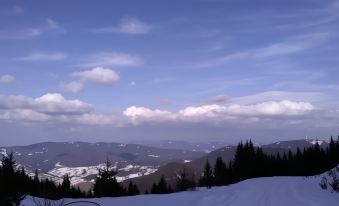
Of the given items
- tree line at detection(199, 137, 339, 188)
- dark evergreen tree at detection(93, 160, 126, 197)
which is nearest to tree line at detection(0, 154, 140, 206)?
dark evergreen tree at detection(93, 160, 126, 197)

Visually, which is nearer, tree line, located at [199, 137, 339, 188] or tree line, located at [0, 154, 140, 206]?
tree line, located at [0, 154, 140, 206]

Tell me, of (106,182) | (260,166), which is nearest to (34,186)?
(106,182)

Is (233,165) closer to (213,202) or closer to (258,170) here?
(258,170)

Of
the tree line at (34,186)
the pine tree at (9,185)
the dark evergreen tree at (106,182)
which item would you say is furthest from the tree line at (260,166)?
the pine tree at (9,185)

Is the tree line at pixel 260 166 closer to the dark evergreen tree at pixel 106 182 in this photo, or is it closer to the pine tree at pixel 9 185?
the dark evergreen tree at pixel 106 182

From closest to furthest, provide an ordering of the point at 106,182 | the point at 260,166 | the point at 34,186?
the point at 106,182, the point at 34,186, the point at 260,166

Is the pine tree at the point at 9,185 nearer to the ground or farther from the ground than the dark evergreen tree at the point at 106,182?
farther from the ground

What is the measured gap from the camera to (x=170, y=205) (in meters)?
24.0

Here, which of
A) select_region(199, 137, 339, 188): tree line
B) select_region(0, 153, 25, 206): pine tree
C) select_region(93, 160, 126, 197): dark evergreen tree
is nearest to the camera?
select_region(0, 153, 25, 206): pine tree

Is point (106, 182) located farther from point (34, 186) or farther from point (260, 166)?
point (260, 166)

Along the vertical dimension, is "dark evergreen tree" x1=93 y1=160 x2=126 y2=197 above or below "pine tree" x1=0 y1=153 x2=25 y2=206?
below

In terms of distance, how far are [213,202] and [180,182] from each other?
2092 inches

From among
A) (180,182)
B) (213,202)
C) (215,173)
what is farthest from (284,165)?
(213,202)

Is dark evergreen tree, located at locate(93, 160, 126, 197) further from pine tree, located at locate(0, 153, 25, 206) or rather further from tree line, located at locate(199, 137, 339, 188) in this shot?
tree line, located at locate(199, 137, 339, 188)
